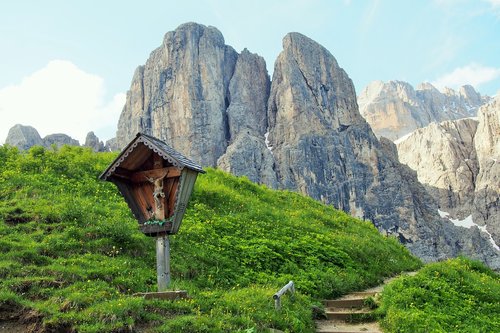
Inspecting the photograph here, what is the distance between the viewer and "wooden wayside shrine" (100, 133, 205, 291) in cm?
1075

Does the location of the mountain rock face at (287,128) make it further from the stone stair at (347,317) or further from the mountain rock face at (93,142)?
the stone stair at (347,317)

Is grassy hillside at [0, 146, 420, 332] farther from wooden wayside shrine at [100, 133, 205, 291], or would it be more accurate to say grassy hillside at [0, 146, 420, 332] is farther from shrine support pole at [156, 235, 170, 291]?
wooden wayside shrine at [100, 133, 205, 291]

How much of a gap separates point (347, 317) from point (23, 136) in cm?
13472

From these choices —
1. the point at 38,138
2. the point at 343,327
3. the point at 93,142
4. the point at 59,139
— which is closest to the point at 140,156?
the point at 343,327

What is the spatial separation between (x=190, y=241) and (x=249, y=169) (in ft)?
325

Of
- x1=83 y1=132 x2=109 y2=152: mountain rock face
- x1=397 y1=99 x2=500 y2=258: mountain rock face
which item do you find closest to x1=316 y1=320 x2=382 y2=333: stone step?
x1=83 y1=132 x2=109 y2=152: mountain rock face

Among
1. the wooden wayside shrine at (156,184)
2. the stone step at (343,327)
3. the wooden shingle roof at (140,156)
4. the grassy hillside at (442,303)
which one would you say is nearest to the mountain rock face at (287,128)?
the grassy hillside at (442,303)

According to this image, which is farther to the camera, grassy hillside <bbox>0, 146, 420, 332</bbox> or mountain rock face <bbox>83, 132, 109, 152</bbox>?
mountain rock face <bbox>83, 132, 109, 152</bbox>

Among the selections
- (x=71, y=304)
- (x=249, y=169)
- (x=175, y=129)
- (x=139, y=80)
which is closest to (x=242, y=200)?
(x=71, y=304)

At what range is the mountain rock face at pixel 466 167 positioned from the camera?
144m

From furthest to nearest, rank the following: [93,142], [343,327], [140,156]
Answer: [93,142], [343,327], [140,156]

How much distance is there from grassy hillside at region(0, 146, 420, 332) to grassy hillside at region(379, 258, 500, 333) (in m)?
2.31

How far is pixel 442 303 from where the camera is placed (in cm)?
1313

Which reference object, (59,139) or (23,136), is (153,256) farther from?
(23,136)
